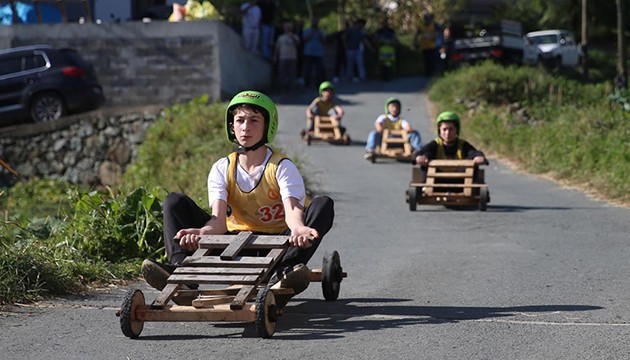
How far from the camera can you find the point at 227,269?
7285mm

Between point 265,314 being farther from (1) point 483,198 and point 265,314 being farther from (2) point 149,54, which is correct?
(2) point 149,54

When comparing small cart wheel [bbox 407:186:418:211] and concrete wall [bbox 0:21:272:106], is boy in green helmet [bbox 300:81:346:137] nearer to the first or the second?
concrete wall [bbox 0:21:272:106]

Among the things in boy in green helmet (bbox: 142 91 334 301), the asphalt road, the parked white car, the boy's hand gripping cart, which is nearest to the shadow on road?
the asphalt road

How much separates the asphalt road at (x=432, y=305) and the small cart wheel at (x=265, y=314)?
0.22 ft

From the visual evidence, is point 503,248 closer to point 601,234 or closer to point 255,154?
point 601,234

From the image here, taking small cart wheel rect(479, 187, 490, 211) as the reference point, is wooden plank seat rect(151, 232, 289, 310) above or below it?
above

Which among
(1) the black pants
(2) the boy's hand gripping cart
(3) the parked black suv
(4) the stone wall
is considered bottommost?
(4) the stone wall

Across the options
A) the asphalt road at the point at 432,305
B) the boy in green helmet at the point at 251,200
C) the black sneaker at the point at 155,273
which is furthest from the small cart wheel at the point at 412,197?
the black sneaker at the point at 155,273

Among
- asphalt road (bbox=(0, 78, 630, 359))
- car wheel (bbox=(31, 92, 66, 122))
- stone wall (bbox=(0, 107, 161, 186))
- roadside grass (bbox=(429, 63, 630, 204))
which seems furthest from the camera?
stone wall (bbox=(0, 107, 161, 186))

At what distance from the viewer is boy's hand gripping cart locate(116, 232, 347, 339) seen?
681cm

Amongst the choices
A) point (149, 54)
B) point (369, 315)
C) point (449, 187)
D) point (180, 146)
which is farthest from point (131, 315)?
point (149, 54)

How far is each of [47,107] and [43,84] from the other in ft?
3.07

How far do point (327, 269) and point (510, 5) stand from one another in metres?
46.0

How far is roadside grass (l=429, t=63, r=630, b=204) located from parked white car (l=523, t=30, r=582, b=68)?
1050 centimetres
